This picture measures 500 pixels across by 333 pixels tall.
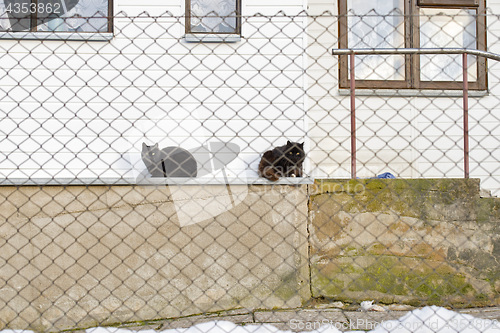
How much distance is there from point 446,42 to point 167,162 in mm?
3660

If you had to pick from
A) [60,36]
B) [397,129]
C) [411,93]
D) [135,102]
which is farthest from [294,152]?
[60,36]

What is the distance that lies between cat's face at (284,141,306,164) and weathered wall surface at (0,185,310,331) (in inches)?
9.7

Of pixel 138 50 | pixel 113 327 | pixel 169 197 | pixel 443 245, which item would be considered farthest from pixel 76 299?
pixel 443 245

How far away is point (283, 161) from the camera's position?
142 inches

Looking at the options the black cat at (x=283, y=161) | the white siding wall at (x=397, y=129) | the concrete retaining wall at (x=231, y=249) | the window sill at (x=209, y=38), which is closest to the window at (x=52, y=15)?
the window sill at (x=209, y=38)

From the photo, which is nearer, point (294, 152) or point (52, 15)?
point (294, 152)

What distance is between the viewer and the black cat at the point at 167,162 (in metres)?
3.66

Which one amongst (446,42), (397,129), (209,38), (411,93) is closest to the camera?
(209,38)

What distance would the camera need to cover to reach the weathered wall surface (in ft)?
11.7

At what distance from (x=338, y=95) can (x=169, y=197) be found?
2.29 m

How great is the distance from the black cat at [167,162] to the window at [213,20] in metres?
1.11

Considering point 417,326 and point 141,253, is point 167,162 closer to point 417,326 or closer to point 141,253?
point 141,253

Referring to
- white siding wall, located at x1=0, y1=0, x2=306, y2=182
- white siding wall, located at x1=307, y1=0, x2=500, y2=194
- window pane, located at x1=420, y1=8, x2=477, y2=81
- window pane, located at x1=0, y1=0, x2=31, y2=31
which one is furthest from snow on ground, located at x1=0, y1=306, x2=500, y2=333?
window pane, located at x1=420, y1=8, x2=477, y2=81

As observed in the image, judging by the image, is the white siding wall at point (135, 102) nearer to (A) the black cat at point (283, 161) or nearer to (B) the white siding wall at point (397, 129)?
(A) the black cat at point (283, 161)
